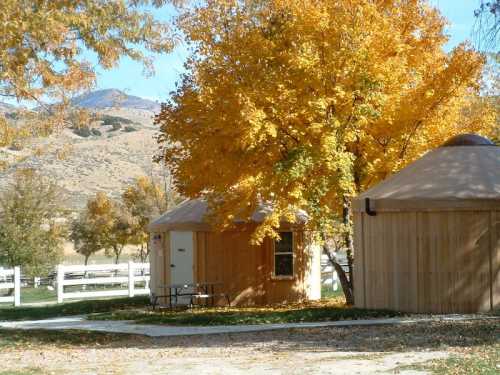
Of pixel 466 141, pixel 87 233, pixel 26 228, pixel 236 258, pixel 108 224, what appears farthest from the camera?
pixel 87 233

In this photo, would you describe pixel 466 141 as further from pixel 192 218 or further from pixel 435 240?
pixel 192 218

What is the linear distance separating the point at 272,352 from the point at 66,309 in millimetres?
11195

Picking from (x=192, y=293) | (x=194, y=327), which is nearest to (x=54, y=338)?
(x=194, y=327)

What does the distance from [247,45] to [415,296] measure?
603 centimetres

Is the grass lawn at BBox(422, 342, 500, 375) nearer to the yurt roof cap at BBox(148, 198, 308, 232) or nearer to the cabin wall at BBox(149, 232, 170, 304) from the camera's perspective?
the yurt roof cap at BBox(148, 198, 308, 232)

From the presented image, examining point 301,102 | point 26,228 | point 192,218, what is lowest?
point 192,218

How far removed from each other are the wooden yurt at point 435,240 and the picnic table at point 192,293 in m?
5.29

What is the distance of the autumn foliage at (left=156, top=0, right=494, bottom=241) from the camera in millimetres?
17797

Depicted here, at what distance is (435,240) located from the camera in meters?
16.9

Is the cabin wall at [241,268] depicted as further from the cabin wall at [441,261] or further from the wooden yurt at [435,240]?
the cabin wall at [441,261]

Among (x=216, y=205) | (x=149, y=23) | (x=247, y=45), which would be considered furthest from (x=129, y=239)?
(x=149, y=23)

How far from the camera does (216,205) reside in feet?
65.6

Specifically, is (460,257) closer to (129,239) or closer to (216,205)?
(216,205)

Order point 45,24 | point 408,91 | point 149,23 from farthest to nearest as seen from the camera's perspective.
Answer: point 408,91 → point 149,23 → point 45,24
